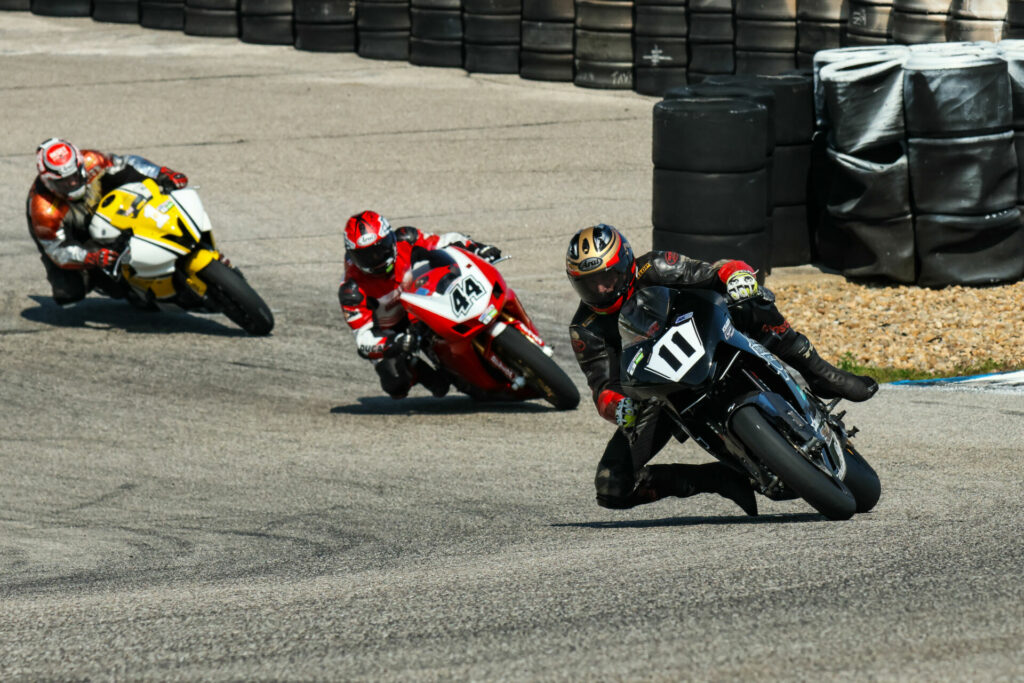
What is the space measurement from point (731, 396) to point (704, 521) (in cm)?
86

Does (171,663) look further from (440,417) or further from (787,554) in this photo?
(440,417)

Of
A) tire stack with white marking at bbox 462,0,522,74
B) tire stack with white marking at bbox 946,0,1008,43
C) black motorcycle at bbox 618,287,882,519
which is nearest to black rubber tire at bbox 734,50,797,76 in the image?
tire stack with white marking at bbox 946,0,1008,43

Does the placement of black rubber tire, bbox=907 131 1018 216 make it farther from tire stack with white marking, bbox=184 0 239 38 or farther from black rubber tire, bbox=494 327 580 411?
tire stack with white marking, bbox=184 0 239 38

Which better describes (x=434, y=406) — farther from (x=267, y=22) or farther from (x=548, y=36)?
(x=267, y=22)

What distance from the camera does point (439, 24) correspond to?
18.8m

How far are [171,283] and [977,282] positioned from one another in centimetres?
602

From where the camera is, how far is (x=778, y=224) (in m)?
11.5

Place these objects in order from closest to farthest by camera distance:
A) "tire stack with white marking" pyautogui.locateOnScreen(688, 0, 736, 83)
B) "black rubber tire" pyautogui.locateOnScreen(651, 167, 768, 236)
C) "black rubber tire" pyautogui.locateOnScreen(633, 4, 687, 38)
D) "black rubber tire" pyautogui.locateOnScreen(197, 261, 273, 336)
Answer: "black rubber tire" pyautogui.locateOnScreen(197, 261, 273, 336)
"black rubber tire" pyautogui.locateOnScreen(651, 167, 768, 236)
"tire stack with white marking" pyautogui.locateOnScreen(688, 0, 736, 83)
"black rubber tire" pyautogui.locateOnScreen(633, 4, 687, 38)

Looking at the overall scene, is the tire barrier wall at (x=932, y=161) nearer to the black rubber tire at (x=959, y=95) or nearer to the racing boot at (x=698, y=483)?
the black rubber tire at (x=959, y=95)

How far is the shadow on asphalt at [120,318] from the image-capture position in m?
11.0

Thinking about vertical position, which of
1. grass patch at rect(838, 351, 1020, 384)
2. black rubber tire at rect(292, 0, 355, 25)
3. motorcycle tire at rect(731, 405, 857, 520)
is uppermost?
black rubber tire at rect(292, 0, 355, 25)

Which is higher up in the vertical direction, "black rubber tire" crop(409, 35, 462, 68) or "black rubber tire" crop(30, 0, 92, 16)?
"black rubber tire" crop(30, 0, 92, 16)

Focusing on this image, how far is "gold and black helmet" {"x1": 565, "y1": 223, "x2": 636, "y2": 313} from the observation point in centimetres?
562

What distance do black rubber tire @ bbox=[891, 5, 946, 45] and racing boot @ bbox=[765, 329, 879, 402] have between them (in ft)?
26.6
